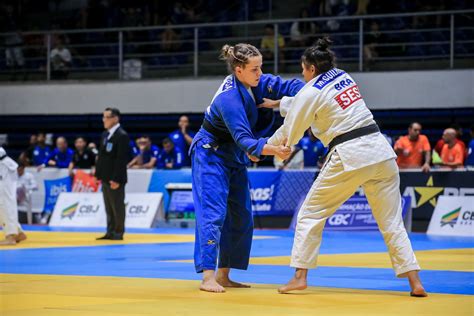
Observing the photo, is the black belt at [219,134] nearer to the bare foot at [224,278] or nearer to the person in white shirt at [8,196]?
the bare foot at [224,278]

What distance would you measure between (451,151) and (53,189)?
8.58 meters

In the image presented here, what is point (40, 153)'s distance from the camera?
22.3 metres

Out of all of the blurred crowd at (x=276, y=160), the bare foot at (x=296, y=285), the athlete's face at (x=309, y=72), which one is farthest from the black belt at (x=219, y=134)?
the blurred crowd at (x=276, y=160)

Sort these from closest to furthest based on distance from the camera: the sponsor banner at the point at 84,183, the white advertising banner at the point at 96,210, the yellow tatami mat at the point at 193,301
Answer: the yellow tatami mat at the point at 193,301
the white advertising banner at the point at 96,210
the sponsor banner at the point at 84,183

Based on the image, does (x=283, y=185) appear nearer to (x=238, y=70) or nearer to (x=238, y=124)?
(x=238, y=70)

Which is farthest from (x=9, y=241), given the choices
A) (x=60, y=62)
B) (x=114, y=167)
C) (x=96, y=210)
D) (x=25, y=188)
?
(x=60, y=62)

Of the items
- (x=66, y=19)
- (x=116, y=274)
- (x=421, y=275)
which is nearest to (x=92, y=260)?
(x=116, y=274)

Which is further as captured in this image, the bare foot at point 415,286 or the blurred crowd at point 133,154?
the blurred crowd at point 133,154

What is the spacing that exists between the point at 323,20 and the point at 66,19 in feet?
26.1

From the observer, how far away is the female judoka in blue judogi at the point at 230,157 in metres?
Result: 7.22

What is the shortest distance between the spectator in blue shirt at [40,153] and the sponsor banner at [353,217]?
754 cm

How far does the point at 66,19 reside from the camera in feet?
83.4

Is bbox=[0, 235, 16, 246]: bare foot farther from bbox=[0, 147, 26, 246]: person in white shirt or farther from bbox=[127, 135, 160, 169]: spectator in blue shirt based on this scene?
bbox=[127, 135, 160, 169]: spectator in blue shirt

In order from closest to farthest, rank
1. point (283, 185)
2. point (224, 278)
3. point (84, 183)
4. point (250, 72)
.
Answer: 1. point (250, 72)
2. point (224, 278)
3. point (283, 185)
4. point (84, 183)
